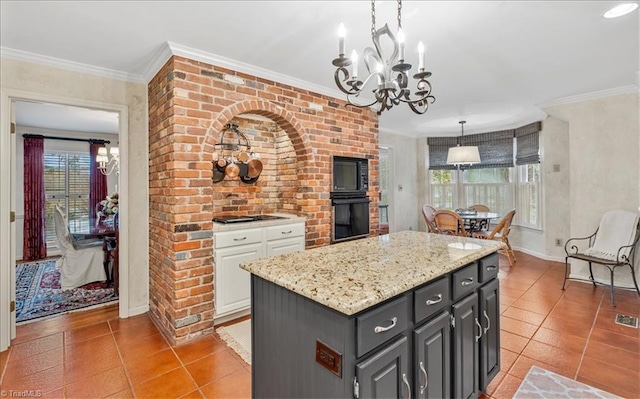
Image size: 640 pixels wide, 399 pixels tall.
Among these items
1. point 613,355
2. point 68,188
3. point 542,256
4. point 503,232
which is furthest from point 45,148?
point 542,256

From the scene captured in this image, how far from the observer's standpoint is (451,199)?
668 cm

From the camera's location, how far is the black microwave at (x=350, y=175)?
3656mm

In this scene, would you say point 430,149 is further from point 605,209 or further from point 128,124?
point 128,124

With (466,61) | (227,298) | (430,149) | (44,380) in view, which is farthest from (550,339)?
(430,149)

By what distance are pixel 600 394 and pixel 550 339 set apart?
2.28 ft

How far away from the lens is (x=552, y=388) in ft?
6.42

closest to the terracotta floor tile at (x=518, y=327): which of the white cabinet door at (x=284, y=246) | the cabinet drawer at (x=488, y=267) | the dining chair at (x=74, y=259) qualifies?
the cabinet drawer at (x=488, y=267)

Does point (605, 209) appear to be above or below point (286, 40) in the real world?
below

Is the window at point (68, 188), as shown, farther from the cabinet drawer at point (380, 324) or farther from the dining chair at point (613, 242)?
the dining chair at point (613, 242)

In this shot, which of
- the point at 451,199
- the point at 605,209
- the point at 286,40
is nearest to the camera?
the point at 286,40

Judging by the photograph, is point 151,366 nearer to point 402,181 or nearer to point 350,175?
point 350,175

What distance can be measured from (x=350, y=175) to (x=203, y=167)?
1779mm

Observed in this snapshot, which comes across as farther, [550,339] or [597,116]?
[597,116]

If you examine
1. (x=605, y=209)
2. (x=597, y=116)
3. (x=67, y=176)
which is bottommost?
(x=605, y=209)
